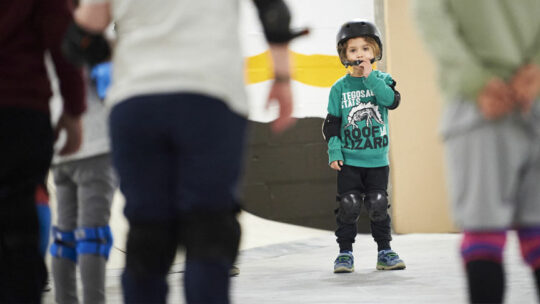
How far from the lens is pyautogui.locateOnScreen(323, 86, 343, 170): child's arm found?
3.71 m

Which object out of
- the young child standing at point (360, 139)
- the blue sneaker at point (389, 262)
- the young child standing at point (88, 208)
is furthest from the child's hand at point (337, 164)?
the young child standing at point (88, 208)

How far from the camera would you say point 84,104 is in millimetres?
1801

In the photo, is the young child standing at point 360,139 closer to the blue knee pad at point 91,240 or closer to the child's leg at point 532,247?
the blue knee pad at point 91,240

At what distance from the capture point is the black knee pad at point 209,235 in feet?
4.12

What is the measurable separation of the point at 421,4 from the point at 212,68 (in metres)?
0.53

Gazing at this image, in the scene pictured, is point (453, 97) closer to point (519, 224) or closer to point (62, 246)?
point (519, 224)

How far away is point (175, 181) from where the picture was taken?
4.27 ft

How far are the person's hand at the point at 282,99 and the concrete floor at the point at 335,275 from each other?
1520 mm

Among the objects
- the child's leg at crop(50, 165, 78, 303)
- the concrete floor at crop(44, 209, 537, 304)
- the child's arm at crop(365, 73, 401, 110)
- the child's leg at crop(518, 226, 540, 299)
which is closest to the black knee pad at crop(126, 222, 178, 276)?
the child's leg at crop(518, 226, 540, 299)

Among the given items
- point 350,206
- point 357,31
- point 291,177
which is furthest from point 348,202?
point 291,177

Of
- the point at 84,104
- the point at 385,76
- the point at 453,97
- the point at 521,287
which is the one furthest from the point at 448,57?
the point at 385,76

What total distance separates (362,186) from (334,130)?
0.33 metres

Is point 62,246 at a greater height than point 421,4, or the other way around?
point 421,4

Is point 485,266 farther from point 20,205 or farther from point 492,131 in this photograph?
point 20,205
